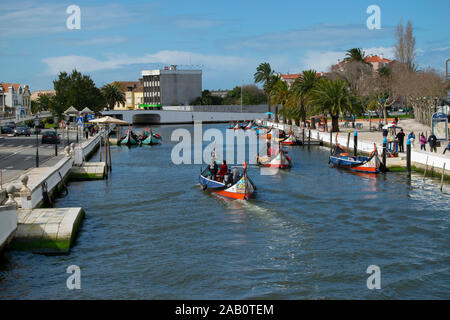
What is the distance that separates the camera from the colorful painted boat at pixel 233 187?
105 ft

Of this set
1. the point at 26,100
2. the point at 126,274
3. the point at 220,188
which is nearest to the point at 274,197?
the point at 220,188

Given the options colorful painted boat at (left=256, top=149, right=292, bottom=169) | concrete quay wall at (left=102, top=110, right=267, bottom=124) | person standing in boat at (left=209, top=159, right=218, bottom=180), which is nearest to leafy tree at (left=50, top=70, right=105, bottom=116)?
concrete quay wall at (left=102, top=110, right=267, bottom=124)

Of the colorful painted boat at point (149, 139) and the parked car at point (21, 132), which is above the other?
the parked car at point (21, 132)

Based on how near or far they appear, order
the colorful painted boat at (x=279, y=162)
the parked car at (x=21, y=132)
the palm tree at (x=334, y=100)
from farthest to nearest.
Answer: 1. the parked car at (x=21, y=132)
2. the palm tree at (x=334, y=100)
3. the colorful painted boat at (x=279, y=162)

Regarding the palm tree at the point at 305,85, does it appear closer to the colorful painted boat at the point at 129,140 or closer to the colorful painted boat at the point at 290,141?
the colorful painted boat at the point at 290,141

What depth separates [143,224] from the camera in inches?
1075

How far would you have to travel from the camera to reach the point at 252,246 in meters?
23.1

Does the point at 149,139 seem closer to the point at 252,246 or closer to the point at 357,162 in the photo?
the point at 357,162

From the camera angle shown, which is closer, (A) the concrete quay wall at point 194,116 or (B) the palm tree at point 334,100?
(B) the palm tree at point 334,100

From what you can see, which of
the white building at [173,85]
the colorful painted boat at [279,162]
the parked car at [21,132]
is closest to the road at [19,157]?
the parked car at [21,132]

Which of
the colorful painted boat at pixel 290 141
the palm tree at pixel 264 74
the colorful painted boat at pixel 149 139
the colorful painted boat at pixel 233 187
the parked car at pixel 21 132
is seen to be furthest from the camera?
the palm tree at pixel 264 74

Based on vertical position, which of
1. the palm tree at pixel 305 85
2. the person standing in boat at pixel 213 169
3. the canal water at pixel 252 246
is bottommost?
the canal water at pixel 252 246

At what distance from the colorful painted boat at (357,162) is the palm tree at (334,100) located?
25.4m
